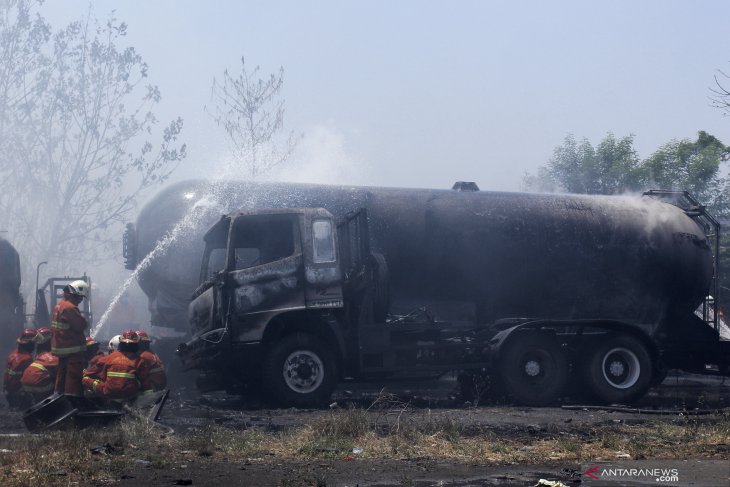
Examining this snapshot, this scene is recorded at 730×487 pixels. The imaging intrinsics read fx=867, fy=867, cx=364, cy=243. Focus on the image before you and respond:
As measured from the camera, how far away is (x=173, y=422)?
9.73 meters

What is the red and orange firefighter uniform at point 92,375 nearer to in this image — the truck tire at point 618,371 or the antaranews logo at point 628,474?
the antaranews logo at point 628,474

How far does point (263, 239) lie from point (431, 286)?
2885 millimetres

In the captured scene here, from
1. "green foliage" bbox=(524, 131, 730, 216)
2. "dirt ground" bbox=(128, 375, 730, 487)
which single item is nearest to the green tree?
"green foliage" bbox=(524, 131, 730, 216)

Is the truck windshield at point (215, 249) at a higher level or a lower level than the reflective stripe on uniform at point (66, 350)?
higher

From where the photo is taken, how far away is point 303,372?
1127cm

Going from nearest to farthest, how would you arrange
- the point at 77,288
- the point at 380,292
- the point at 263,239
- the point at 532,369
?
1. the point at 77,288
2. the point at 263,239
3. the point at 380,292
4. the point at 532,369

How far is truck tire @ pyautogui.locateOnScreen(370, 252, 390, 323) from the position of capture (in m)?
11.8

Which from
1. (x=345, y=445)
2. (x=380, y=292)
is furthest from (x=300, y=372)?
(x=345, y=445)

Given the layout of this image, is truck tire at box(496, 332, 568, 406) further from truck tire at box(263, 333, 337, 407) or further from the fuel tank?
truck tire at box(263, 333, 337, 407)

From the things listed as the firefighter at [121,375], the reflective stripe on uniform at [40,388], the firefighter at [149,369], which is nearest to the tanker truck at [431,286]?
the firefighter at [149,369]

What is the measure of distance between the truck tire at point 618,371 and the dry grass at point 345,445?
324cm

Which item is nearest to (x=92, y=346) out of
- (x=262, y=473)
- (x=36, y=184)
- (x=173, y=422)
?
(x=173, y=422)

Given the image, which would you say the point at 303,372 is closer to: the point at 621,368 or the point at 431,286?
the point at 431,286

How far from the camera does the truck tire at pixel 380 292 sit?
11.8 meters
